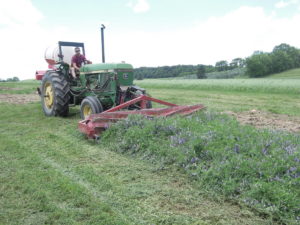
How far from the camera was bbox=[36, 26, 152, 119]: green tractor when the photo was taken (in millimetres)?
7203

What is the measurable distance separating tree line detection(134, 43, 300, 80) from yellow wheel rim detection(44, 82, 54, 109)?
130 ft

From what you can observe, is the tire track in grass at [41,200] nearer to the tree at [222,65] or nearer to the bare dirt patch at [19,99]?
the bare dirt patch at [19,99]

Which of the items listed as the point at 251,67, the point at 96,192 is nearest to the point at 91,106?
the point at 96,192

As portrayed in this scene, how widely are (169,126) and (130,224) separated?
2440mm

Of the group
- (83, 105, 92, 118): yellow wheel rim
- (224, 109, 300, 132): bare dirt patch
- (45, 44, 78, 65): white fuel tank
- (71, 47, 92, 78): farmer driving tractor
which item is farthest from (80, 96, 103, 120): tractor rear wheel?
(224, 109, 300, 132): bare dirt patch

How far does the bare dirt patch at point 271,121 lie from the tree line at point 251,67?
126 ft

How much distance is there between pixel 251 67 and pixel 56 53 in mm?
40475

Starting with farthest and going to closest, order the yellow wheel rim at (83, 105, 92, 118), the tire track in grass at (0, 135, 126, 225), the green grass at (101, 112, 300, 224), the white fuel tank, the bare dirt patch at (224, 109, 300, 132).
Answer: the white fuel tank, the yellow wheel rim at (83, 105, 92, 118), the bare dirt patch at (224, 109, 300, 132), the green grass at (101, 112, 300, 224), the tire track in grass at (0, 135, 126, 225)

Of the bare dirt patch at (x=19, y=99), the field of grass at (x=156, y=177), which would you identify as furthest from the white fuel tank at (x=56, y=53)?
the bare dirt patch at (x=19, y=99)

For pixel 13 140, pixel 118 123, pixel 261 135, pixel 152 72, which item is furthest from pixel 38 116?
pixel 152 72

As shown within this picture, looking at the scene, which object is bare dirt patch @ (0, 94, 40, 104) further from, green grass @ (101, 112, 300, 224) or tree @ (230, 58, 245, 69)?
tree @ (230, 58, 245, 69)

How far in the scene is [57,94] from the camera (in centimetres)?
789

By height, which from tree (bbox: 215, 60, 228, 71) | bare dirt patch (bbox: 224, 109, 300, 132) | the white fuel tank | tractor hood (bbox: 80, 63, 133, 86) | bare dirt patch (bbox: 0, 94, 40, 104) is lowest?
bare dirt patch (bbox: 224, 109, 300, 132)

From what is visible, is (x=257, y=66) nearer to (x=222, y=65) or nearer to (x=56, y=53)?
(x=222, y=65)
